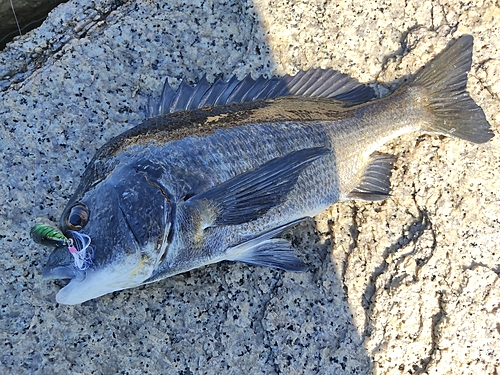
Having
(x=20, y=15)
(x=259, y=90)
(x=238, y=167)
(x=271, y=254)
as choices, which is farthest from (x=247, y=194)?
(x=20, y=15)

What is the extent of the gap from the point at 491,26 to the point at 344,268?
1644 mm

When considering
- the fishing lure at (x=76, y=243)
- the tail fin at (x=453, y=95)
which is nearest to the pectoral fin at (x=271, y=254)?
the fishing lure at (x=76, y=243)

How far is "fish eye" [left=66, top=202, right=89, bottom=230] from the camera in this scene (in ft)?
5.85

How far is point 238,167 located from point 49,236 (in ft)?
2.82

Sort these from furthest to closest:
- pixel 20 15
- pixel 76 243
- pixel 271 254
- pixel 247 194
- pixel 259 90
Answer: pixel 20 15 → pixel 259 90 → pixel 271 254 → pixel 247 194 → pixel 76 243

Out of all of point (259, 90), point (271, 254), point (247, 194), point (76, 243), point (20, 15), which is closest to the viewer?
point (76, 243)

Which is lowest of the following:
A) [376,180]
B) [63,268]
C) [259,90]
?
[376,180]

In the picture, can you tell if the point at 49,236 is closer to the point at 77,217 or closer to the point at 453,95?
the point at 77,217

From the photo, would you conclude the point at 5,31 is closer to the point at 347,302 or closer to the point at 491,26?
the point at 347,302

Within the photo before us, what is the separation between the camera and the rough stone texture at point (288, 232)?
2.14 metres

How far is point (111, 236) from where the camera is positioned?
5.80 ft

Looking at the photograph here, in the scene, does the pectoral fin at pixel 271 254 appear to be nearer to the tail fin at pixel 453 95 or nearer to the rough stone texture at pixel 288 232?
the rough stone texture at pixel 288 232

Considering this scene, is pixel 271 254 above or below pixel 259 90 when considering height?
below

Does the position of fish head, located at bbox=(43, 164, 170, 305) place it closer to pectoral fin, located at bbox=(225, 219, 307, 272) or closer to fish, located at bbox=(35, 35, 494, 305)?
fish, located at bbox=(35, 35, 494, 305)
